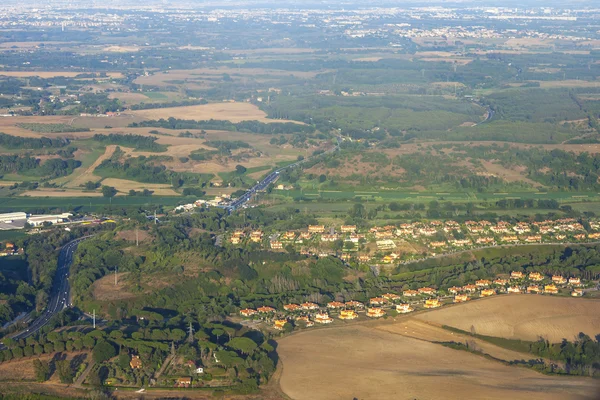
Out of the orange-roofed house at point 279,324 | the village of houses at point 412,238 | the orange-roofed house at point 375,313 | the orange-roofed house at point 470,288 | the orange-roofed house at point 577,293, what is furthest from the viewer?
the village of houses at point 412,238

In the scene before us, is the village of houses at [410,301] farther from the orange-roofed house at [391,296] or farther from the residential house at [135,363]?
the residential house at [135,363]

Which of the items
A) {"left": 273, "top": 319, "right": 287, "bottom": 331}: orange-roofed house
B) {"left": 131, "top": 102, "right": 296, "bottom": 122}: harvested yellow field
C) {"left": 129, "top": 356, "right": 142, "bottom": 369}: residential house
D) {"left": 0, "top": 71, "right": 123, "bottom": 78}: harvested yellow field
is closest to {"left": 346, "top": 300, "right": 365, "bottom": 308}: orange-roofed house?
{"left": 273, "top": 319, "right": 287, "bottom": 331}: orange-roofed house

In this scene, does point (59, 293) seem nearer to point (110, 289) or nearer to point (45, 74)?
point (110, 289)

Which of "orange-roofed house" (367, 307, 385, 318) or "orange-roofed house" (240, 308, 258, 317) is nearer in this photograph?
"orange-roofed house" (367, 307, 385, 318)

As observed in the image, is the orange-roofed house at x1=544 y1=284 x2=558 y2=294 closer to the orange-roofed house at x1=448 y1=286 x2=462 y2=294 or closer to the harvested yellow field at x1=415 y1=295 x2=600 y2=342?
the harvested yellow field at x1=415 y1=295 x2=600 y2=342

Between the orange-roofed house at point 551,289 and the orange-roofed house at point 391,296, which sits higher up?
the orange-roofed house at point 551,289

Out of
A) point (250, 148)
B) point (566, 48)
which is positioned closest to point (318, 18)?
point (566, 48)

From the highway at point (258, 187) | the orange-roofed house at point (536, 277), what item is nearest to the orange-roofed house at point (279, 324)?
the orange-roofed house at point (536, 277)
